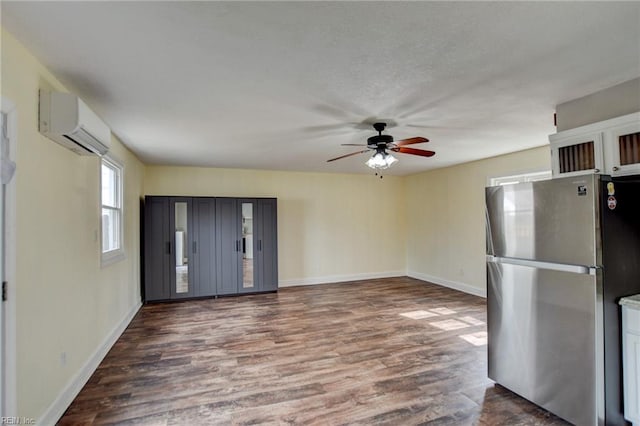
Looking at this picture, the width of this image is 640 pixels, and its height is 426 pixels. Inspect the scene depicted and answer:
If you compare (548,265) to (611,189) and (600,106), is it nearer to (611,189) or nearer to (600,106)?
(611,189)

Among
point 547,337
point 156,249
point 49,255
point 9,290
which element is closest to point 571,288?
point 547,337

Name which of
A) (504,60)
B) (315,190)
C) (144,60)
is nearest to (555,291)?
(504,60)

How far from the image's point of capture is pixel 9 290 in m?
1.76

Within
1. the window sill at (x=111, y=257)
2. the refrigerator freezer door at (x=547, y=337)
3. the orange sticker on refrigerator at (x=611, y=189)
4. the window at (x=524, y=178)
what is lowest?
the refrigerator freezer door at (x=547, y=337)

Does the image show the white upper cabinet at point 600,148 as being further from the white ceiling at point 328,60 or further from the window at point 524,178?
the window at point 524,178

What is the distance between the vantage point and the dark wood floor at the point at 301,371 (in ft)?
7.64

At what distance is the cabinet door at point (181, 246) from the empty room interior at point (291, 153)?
70cm

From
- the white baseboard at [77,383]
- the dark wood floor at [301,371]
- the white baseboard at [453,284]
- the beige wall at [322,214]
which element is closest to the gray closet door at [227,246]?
the beige wall at [322,214]

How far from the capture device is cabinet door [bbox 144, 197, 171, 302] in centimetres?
536

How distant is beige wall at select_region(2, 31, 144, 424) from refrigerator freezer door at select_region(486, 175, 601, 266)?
337 cm

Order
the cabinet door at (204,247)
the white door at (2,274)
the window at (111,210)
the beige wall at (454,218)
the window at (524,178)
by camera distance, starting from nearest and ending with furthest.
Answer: the white door at (2,274), the window at (111,210), the window at (524,178), the beige wall at (454,218), the cabinet door at (204,247)

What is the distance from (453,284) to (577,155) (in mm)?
4115

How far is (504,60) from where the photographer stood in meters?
2.06

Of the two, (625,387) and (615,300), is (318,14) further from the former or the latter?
(625,387)
